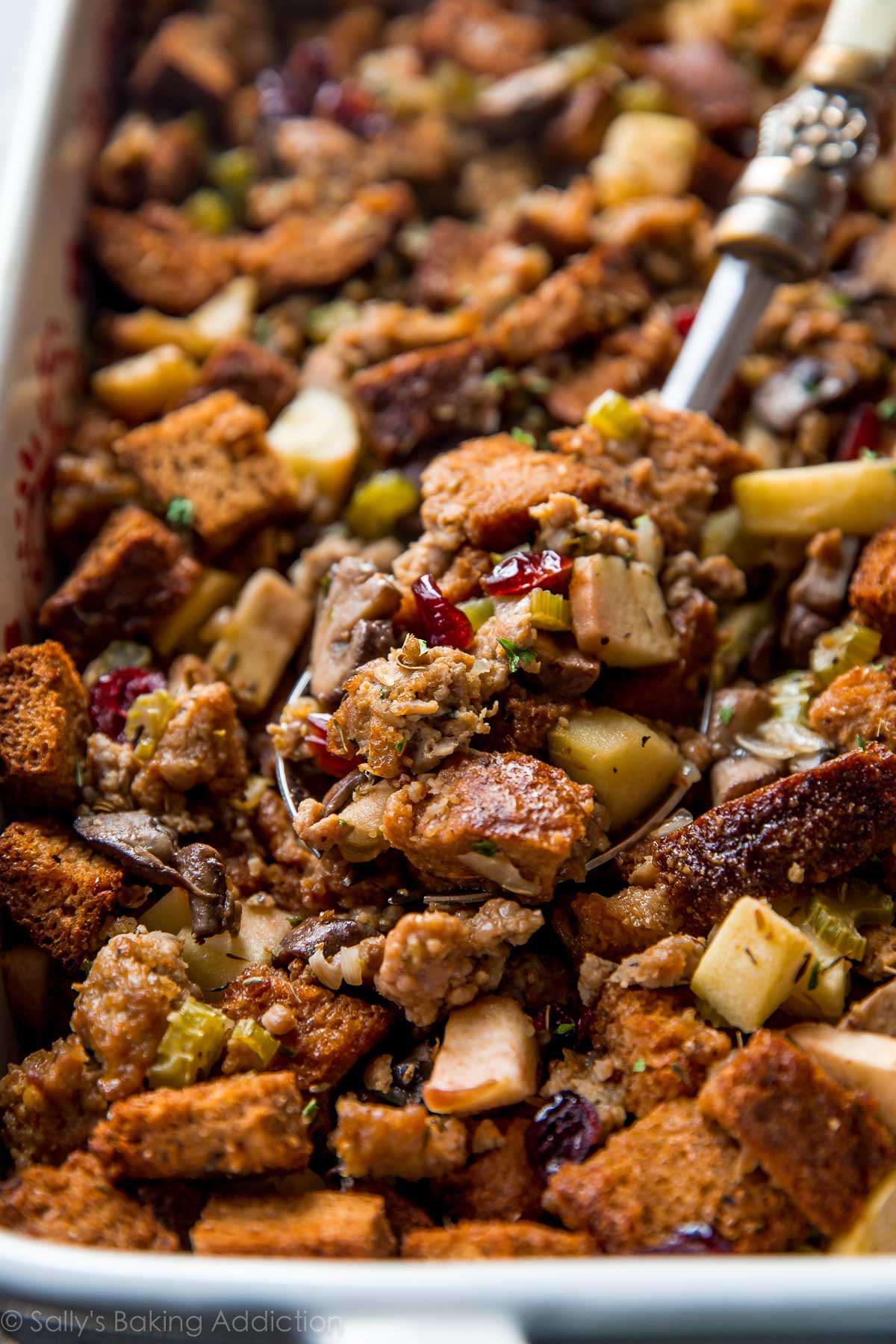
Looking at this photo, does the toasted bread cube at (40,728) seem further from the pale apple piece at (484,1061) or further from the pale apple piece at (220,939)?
the pale apple piece at (484,1061)

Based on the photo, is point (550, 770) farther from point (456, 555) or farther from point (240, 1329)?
point (240, 1329)

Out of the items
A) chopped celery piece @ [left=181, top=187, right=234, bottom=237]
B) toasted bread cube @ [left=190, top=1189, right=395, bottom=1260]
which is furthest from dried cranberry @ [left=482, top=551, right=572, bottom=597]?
chopped celery piece @ [left=181, top=187, right=234, bottom=237]

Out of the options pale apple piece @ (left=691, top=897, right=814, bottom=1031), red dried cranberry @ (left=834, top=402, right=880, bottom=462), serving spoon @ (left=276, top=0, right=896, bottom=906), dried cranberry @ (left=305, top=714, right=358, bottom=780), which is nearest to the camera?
pale apple piece @ (left=691, top=897, right=814, bottom=1031)

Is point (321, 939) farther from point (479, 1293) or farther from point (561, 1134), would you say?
point (479, 1293)

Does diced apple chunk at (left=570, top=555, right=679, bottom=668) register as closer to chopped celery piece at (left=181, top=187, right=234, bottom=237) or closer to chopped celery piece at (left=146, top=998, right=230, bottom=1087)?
chopped celery piece at (left=146, top=998, right=230, bottom=1087)

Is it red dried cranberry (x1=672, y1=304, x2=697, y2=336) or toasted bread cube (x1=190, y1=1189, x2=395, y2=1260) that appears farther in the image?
red dried cranberry (x1=672, y1=304, x2=697, y2=336)

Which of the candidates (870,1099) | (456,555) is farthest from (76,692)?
(870,1099)
